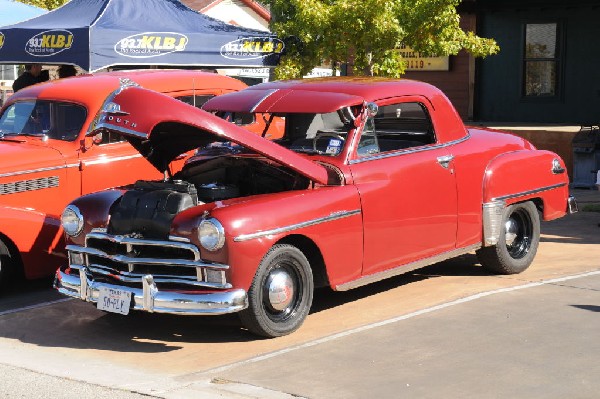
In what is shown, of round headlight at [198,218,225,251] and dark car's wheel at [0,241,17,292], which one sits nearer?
round headlight at [198,218,225,251]

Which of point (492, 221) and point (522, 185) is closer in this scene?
point (492, 221)

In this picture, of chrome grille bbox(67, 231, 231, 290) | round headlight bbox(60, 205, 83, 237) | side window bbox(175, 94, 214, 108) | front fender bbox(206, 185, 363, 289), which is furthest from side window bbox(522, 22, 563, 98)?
chrome grille bbox(67, 231, 231, 290)

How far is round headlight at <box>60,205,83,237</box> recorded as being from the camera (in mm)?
7969

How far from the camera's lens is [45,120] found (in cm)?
1030

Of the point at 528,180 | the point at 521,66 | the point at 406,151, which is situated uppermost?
the point at 521,66

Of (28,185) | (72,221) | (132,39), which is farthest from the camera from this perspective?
(132,39)

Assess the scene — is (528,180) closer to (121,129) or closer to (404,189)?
(404,189)

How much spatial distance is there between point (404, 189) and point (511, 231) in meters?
1.73

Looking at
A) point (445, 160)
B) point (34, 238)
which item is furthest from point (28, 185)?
point (445, 160)

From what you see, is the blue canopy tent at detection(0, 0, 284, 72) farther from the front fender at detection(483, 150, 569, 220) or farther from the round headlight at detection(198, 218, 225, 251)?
the round headlight at detection(198, 218, 225, 251)

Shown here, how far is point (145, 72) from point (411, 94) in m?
3.37

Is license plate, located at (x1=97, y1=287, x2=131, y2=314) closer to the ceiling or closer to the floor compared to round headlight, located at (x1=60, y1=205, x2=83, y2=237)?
closer to the floor

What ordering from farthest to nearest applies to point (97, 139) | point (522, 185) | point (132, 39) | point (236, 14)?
point (236, 14) → point (132, 39) → point (97, 139) → point (522, 185)

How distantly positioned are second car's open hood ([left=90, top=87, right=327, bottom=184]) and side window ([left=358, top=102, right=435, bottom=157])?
3.63ft
